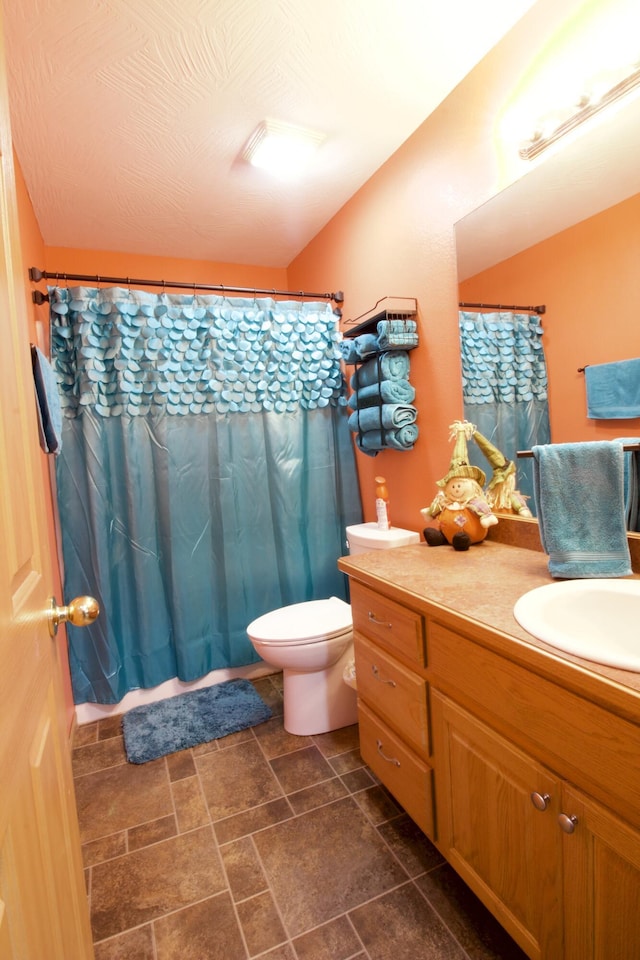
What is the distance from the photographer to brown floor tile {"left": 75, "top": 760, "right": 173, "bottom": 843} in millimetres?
1559

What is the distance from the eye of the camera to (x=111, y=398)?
2146 mm

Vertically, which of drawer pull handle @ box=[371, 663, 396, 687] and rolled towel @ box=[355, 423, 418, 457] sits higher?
rolled towel @ box=[355, 423, 418, 457]

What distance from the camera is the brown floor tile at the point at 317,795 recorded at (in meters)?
1.57

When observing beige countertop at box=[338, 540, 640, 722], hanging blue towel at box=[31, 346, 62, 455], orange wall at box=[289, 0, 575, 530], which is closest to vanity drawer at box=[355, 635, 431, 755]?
beige countertop at box=[338, 540, 640, 722]

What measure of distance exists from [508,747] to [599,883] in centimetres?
22

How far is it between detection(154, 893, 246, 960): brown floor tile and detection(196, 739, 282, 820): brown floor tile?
1.03 feet

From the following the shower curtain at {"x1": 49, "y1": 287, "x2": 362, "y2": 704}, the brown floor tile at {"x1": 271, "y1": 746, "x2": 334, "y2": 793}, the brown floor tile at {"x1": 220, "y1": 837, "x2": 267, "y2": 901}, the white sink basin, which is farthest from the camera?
the shower curtain at {"x1": 49, "y1": 287, "x2": 362, "y2": 704}

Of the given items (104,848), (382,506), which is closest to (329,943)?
(104,848)

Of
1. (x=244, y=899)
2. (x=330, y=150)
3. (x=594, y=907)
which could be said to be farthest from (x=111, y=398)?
(x=594, y=907)

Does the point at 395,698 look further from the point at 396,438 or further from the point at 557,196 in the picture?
the point at 557,196

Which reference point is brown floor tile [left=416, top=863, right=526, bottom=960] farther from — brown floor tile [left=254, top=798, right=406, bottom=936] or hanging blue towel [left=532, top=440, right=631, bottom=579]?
hanging blue towel [left=532, top=440, right=631, bottom=579]

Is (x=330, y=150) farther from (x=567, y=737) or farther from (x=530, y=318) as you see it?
(x=567, y=737)

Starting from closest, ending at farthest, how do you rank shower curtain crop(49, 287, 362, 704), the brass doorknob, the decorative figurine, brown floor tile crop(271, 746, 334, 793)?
the brass doorknob → the decorative figurine → brown floor tile crop(271, 746, 334, 793) → shower curtain crop(49, 287, 362, 704)

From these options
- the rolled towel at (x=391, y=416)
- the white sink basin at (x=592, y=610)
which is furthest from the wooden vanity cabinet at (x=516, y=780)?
the rolled towel at (x=391, y=416)
